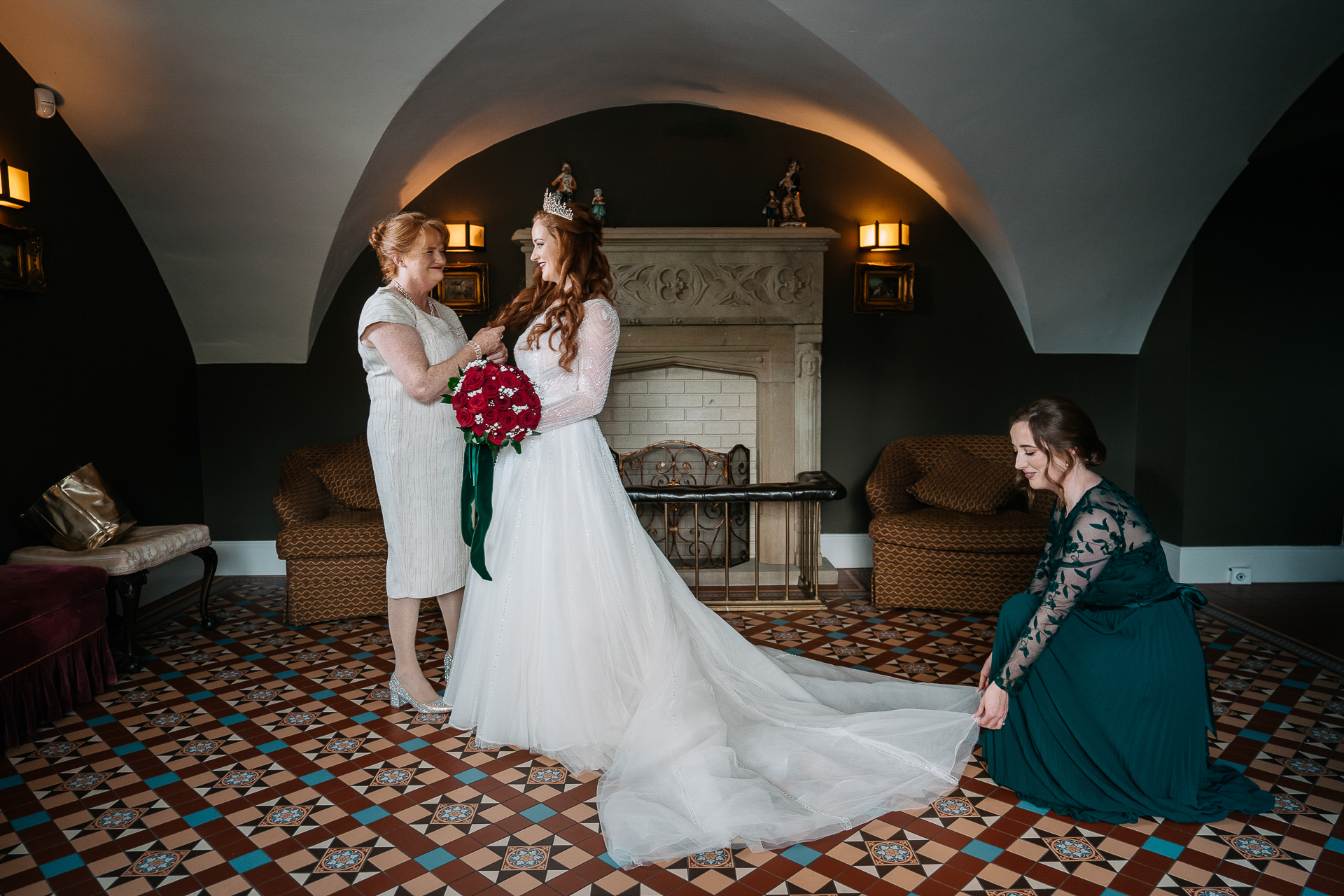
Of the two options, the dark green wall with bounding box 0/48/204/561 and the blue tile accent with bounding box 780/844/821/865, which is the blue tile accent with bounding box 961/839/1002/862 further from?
the dark green wall with bounding box 0/48/204/561

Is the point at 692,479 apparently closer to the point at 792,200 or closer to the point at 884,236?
the point at 792,200

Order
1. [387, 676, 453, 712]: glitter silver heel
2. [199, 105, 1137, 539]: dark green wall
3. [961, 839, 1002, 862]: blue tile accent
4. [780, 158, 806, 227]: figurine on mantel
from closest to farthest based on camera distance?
[961, 839, 1002, 862]: blue tile accent < [387, 676, 453, 712]: glitter silver heel < [780, 158, 806, 227]: figurine on mantel < [199, 105, 1137, 539]: dark green wall

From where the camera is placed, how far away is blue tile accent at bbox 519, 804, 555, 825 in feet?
8.19

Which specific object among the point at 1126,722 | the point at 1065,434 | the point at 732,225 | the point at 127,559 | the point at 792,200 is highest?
the point at 792,200

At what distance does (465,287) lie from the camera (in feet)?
18.7

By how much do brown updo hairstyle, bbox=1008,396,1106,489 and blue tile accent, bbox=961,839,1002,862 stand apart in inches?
44.5

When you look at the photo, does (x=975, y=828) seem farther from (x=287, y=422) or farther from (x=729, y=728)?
(x=287, y=422)

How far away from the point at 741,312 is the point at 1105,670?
3.63 metres

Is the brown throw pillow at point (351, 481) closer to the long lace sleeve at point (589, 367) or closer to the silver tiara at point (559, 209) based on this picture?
the long lace sleeve at point (589, 367)

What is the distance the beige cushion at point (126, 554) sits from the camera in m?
3.70

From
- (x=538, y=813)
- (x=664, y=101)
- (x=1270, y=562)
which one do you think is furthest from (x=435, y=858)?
(x=1270, y=562)

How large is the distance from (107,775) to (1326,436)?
690 cm

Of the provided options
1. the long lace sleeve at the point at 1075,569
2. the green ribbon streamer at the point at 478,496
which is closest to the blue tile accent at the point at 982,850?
the long lace sleeve at the point at 1075,569

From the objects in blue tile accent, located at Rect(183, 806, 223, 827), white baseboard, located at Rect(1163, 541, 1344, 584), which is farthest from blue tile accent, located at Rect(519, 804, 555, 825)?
white baseboard, located at Rect(1163, 541, 1344, 584)
